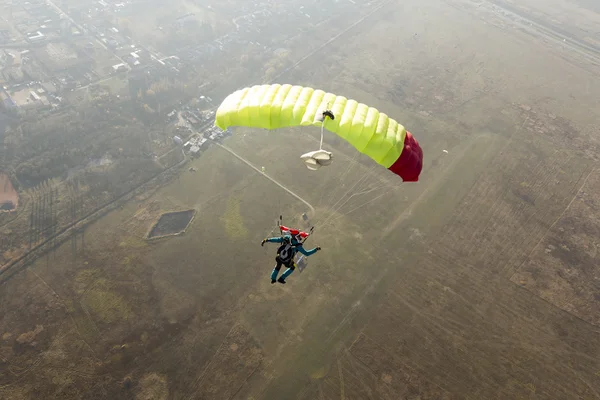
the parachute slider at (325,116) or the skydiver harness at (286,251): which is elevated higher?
the parachute slider at (325,116)

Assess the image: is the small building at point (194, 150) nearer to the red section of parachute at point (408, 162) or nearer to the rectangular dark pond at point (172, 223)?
the rectangular dark pond at point (172, 223)

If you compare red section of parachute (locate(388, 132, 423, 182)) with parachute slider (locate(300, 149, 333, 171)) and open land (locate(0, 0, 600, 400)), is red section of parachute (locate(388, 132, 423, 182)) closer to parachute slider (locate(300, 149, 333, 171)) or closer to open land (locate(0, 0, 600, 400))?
parachute slider (locate(300, 149, 333, 171))

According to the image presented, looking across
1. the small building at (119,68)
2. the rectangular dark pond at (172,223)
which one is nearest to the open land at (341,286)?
the rectangular dark pond at (172,223)

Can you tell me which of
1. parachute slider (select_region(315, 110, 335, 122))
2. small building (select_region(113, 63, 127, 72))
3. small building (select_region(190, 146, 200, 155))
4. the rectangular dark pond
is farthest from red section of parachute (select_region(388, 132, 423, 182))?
small building (select_region(113, 63, 127, 72))

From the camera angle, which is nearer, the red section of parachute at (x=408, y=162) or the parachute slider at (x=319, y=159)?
the parachute slider at (x=319, y=159)

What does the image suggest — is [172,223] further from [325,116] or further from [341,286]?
[325,116]

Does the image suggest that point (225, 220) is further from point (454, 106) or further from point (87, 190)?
point (454, 106)

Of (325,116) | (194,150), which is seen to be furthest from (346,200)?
(194,150)
